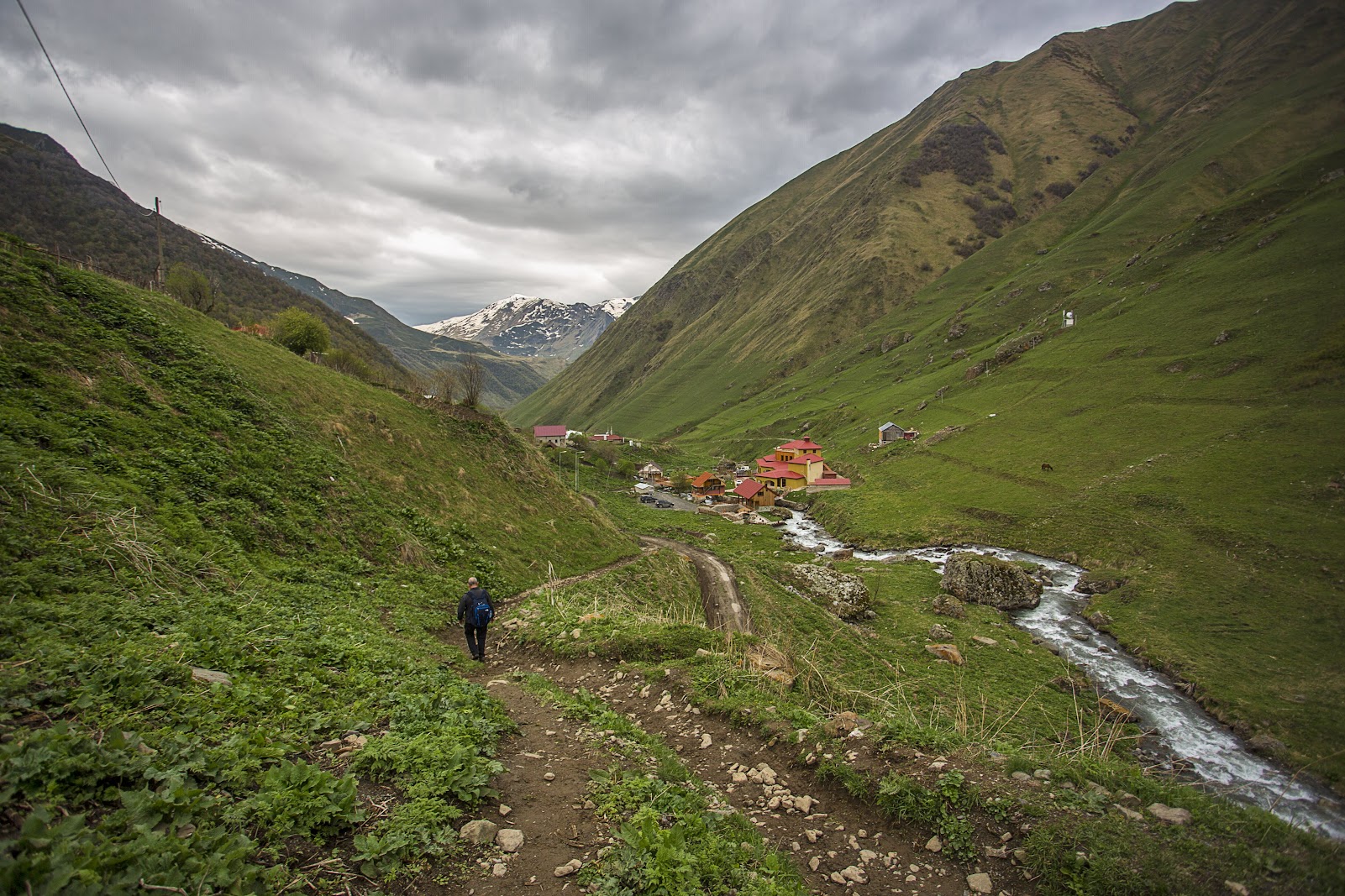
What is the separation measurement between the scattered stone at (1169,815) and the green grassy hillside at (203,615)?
27.5 feet

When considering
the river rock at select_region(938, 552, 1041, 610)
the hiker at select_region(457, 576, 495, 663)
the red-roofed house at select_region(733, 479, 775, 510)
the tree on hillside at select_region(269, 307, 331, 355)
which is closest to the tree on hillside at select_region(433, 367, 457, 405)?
the tree on hillside at select_region(269, 307, 331, 355)

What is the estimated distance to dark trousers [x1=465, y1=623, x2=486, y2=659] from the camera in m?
14.4

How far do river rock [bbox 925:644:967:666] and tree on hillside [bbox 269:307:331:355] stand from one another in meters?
52.8

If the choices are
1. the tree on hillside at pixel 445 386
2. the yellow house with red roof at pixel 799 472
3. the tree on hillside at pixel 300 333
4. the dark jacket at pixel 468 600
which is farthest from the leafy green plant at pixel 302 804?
the yellow house with red roof at pixel 799 472

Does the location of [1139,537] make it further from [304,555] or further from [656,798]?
[304,555]

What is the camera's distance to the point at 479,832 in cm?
593

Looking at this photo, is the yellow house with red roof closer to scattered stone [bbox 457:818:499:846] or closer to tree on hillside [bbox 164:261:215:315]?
tree on hillside [bbox 164:261:215:315]

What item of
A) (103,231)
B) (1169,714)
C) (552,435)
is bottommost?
(1169,714)

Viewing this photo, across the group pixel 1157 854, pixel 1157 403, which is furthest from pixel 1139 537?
pixel 1157 854

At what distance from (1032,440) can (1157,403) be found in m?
14.7

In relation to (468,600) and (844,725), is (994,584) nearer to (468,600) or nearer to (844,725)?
(844,725)

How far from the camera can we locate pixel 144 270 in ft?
404

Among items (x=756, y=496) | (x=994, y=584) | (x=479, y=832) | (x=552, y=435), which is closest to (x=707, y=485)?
(x=756, y=496)

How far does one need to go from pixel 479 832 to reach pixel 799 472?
8720cm
